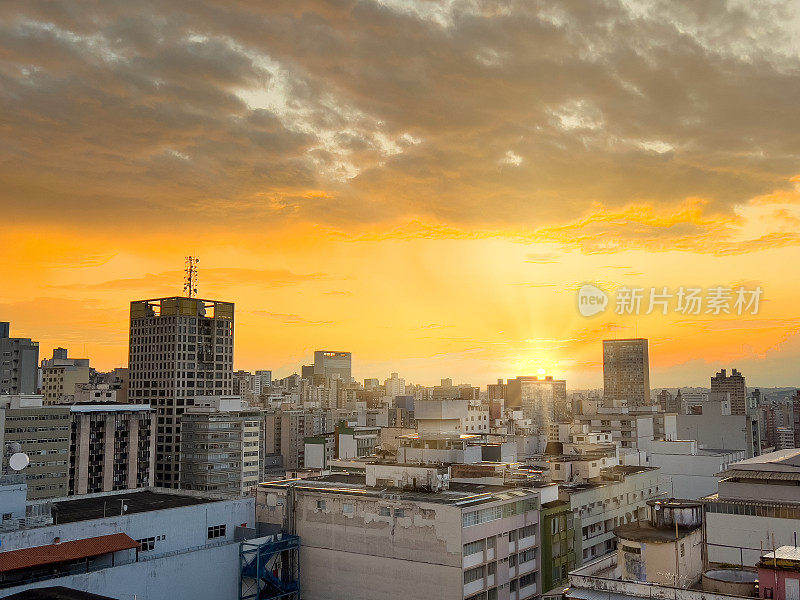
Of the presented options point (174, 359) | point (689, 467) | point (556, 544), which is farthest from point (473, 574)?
point (174, 359)

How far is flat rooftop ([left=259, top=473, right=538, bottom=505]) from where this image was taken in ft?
201

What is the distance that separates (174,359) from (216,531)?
113m

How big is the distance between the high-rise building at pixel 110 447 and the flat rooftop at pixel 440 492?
70025 mm

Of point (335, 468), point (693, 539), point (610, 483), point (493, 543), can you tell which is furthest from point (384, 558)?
point (335, 468)

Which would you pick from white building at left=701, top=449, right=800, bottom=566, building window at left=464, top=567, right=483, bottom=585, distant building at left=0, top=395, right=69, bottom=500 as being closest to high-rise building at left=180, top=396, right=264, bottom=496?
distant building at left=0, top=395, right=69, bottom=500

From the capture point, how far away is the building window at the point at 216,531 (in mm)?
64800

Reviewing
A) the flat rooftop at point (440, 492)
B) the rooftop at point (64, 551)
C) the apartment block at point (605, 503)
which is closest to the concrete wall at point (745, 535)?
the flat rooftop at point (440, 492)

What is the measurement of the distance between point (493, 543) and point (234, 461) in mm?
100637

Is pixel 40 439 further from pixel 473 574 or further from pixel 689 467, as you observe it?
pixel 689 467

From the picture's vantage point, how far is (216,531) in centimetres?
6544

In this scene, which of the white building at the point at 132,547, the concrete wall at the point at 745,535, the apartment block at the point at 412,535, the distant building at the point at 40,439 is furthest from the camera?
the distant building at the point at 40,439

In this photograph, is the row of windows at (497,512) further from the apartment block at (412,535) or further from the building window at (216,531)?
the building window at (216,531)

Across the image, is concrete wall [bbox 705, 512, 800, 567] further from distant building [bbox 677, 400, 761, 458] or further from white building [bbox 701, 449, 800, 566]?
distant building [bbox 677, 400, 761, 458]

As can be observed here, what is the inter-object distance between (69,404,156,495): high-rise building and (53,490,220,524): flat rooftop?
6208 centimetres
